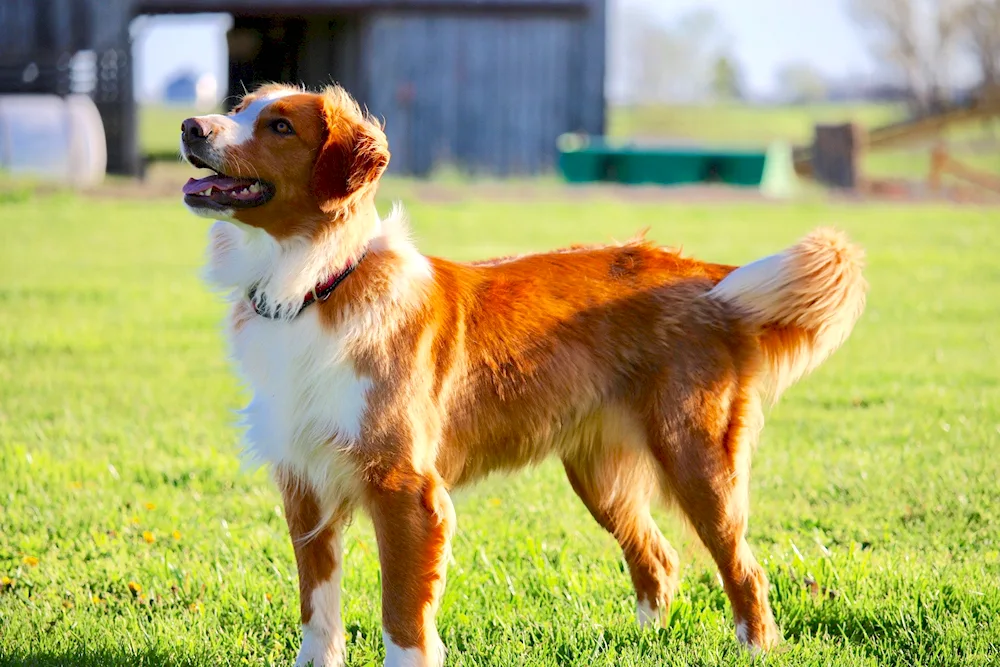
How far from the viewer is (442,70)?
2489cm

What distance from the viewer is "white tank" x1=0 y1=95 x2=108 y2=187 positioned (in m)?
20.8

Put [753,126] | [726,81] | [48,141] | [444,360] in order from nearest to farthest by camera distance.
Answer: [444,360] < [48,141] < [753,126] < [726,81]

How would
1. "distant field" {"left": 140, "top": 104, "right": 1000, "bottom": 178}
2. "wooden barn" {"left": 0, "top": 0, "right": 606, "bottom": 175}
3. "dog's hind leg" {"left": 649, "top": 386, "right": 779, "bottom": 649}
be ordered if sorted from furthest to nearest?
1. "distant field" {"left": 140, "top": 104, "right": 1000, "bottom": 178}
2. "wooden barn" {"left": 0, "top": 0, "right": 606, "bottom": 175}
3. "dog's hind leg" {"left": 649, "top": 386, "right": 779, "bottom": 649}

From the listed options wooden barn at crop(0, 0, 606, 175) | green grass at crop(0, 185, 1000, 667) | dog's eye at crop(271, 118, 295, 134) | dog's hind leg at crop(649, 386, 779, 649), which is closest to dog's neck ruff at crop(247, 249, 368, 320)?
dog's eye at crop(271, 118, 295, 134)

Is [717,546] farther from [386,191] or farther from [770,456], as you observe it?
[386,191]

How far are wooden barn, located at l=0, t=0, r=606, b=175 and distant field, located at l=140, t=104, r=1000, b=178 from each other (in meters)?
15.0

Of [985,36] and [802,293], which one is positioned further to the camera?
[985,36]

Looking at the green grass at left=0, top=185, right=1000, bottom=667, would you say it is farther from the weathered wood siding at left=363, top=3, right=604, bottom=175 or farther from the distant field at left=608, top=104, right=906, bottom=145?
the distant field at left=608, top=104, right=906, bottom=145

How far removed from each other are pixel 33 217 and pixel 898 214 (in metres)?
13.2

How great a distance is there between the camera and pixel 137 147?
24031 mm

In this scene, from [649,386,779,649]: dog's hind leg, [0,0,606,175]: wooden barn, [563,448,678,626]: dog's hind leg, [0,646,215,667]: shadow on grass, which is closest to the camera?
[0,646,215,667]: shadow on grass

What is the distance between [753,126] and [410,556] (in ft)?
181

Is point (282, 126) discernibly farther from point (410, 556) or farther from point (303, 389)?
point (410, 556)

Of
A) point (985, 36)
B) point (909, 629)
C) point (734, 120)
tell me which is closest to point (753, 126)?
point (734, 120)
